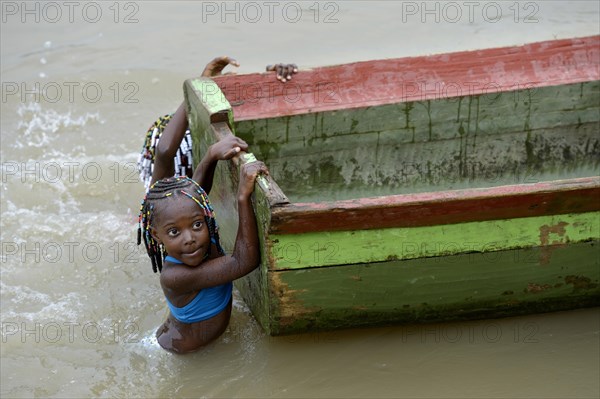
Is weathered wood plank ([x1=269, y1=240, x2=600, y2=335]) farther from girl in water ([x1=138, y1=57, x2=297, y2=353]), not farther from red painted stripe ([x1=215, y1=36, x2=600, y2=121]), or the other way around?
red painted stripe ([x1=215, y1=36, x2=600, y2=121])

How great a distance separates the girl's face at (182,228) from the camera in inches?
137

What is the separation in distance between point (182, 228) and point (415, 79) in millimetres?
1753

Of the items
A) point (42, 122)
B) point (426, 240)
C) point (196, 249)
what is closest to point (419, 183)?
point (426, 240)

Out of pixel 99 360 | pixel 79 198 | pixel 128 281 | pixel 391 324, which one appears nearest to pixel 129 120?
pixel 79 198

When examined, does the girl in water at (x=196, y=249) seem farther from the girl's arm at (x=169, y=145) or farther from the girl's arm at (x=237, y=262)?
the girl's arm at (x=169, y=145)

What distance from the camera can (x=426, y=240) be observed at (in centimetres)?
354

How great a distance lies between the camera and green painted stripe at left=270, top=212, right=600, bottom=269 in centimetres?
347

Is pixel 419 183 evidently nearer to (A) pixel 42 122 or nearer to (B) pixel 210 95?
(B) pixel 210 95

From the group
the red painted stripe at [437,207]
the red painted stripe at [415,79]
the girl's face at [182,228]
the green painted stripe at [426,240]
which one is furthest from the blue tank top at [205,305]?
the red painted stripe at [415,79]

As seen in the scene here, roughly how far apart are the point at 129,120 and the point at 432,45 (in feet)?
8.19

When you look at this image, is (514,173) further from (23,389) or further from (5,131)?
(5,131)

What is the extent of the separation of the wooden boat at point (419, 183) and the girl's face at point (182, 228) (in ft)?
0.79

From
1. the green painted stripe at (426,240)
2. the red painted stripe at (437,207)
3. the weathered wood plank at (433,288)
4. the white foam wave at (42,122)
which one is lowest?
the white foam wave at (42,122)

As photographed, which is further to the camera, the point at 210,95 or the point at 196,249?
the point at 210,95
